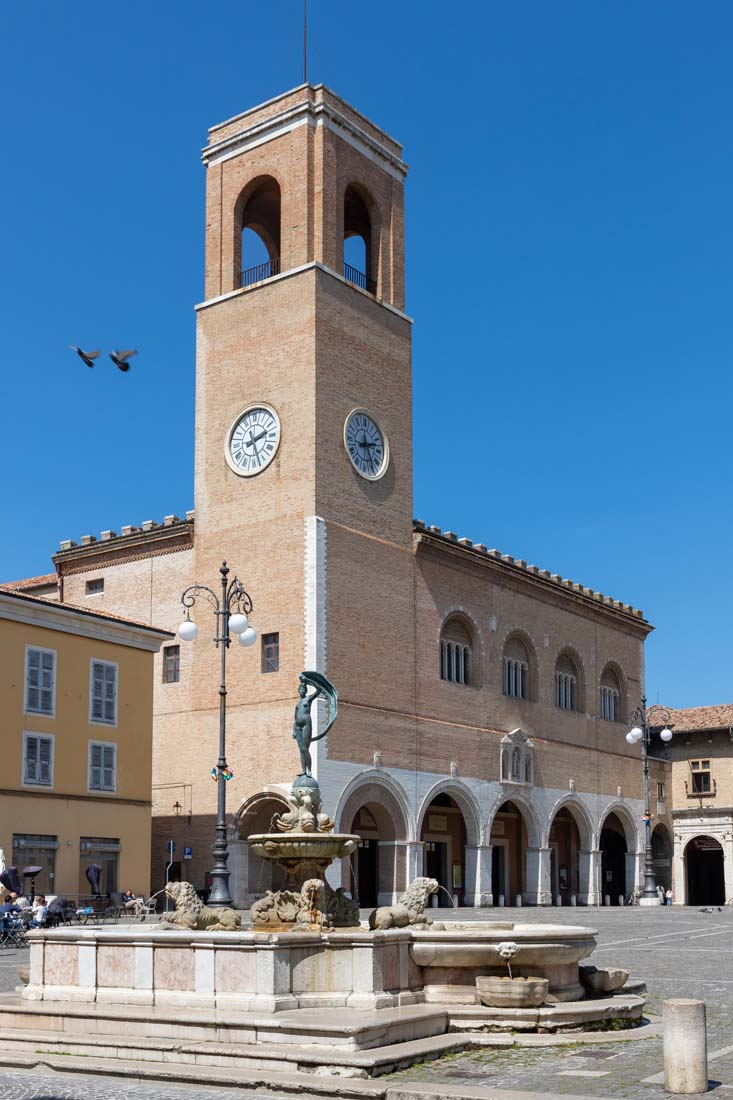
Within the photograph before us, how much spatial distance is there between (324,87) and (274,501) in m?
13.9

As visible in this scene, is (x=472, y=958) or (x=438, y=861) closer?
(x=472, y=958)

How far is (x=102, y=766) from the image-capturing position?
3553 centimetres

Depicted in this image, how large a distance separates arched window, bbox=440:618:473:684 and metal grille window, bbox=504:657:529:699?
9.89 ft

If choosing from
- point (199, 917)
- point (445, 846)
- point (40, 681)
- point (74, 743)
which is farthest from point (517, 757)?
point (199, 917)

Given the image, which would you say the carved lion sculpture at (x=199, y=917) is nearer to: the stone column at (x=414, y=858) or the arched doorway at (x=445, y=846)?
the stone column at (x=414, y=858)

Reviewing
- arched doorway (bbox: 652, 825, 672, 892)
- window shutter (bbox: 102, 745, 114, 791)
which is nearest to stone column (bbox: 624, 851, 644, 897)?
arched doorway (bbox: 652, 825, 672, 892)

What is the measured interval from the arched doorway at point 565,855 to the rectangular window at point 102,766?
80.3 ft

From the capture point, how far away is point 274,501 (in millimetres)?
41875

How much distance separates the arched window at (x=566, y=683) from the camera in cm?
5545

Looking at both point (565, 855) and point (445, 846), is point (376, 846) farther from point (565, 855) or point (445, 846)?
point (565, 855)

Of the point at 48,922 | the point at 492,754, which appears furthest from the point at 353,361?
the point at 48,922

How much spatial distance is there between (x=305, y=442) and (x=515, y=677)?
50.1 ft

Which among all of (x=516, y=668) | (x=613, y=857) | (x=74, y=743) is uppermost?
(x=516, y=668)

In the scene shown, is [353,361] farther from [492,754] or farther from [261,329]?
[492,754]
